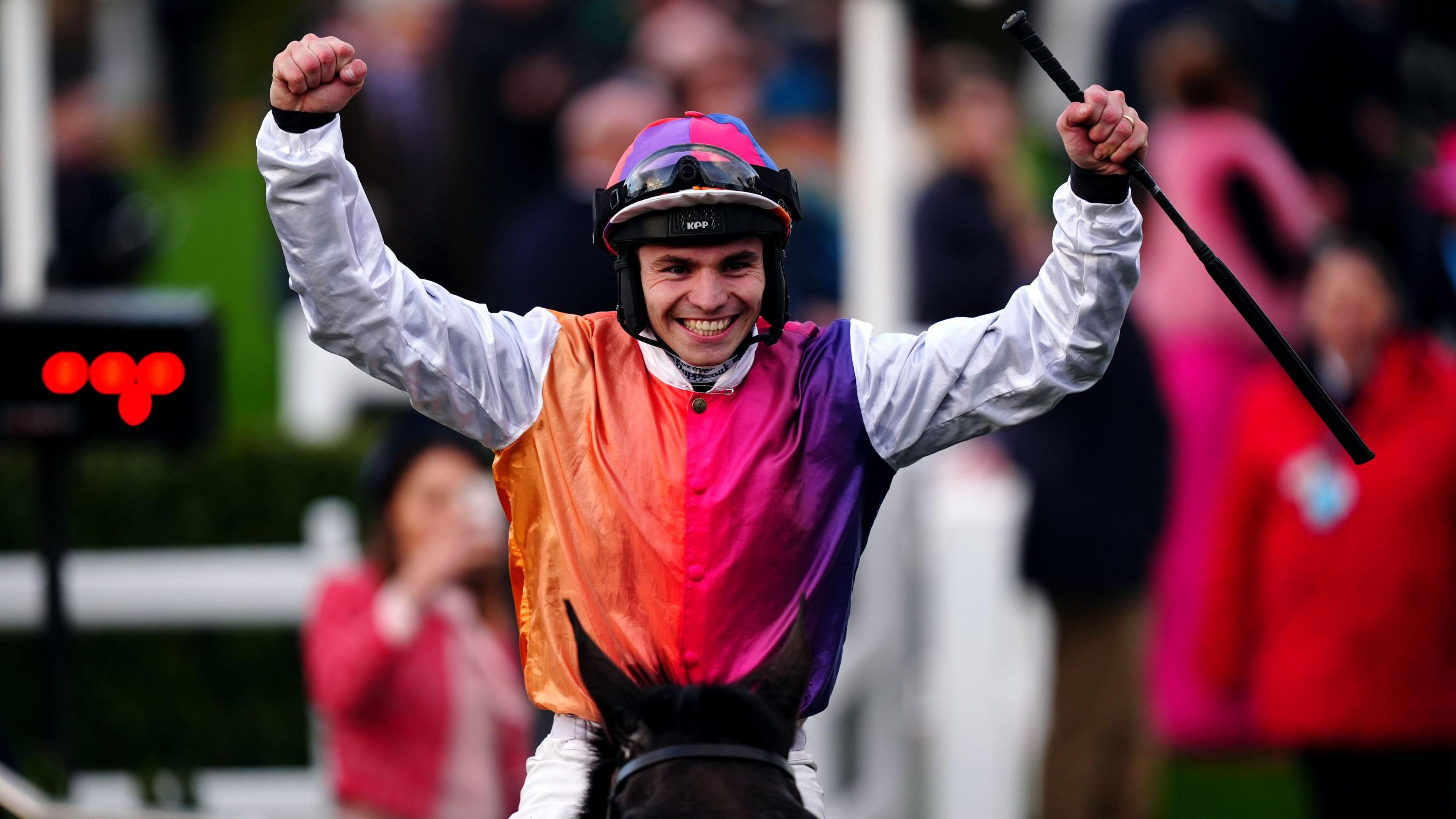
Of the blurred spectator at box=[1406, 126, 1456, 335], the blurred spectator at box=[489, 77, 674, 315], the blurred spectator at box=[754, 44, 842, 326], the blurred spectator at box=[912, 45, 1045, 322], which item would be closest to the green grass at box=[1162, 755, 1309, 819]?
the blurred spectator at box=[1406, 126, 1456, 335]

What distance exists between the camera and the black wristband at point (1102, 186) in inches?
113

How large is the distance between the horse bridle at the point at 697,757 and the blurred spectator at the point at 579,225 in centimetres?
266

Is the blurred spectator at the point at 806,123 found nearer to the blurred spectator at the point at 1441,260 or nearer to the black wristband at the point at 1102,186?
the blurred spectator at the point at 1441,260

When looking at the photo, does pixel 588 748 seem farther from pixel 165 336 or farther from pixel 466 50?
pixel 466 50

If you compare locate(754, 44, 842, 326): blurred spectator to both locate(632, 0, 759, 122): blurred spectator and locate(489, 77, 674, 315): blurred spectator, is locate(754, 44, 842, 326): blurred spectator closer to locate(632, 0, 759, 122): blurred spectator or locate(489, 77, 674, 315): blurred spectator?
locate(632, 0, 759, 122): blurred spectator

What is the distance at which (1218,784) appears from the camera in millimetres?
7902

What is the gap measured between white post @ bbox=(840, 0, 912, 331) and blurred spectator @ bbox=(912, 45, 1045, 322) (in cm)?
163

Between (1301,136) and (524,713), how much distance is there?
4.52 metres

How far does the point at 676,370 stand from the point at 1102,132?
0.69 metres

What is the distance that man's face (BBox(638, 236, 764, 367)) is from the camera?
292 centimetres

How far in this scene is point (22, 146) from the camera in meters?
7.21

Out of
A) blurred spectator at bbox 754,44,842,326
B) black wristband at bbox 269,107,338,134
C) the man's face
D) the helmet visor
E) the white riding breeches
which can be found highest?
blurred spectator at bbox 754,44,842,326

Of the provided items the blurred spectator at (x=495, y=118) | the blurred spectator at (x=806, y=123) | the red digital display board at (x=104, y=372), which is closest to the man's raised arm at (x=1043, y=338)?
the red digital display board at (x=104, y=372)

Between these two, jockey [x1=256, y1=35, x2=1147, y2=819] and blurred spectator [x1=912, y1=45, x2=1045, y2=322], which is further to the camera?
blurred spectator [x1=912, y1=45, x2=1045, y2=322]
